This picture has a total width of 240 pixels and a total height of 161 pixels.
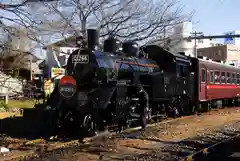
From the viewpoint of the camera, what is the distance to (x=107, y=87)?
11844 mm

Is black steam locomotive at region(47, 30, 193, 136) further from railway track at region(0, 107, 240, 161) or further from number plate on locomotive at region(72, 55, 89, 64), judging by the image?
railway track at region(0, 107, 240, 161)

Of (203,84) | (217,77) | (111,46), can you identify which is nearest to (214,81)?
(217,77)

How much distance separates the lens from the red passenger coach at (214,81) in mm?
20359

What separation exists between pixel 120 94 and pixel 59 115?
2.18 metres

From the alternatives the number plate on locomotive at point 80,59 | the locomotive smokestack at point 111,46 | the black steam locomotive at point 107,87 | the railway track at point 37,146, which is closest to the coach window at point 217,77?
the black steam locomotive at point 107,87

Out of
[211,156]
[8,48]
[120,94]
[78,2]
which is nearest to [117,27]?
[78,2]

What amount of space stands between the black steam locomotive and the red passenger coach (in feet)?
15.1

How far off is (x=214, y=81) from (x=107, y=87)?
13.2m

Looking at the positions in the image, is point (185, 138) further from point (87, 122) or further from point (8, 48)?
point (8, 48)

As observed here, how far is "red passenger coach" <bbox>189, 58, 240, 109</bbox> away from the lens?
66.8 ft

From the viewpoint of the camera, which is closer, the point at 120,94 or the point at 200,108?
the point at 120,94

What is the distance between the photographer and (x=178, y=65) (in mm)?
17062

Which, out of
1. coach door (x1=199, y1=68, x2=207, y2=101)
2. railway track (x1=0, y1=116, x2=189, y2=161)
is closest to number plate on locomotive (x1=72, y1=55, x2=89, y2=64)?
railway track (x1=0, y1=116, x2=189, y2=161)

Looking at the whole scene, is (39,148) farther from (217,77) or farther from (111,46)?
(217,77)
